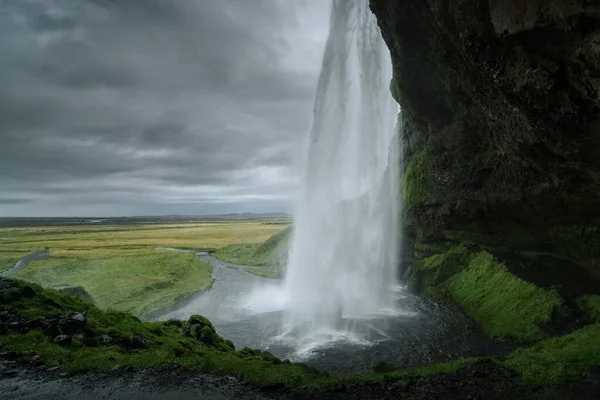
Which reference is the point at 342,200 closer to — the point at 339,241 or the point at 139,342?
the point at 339,241

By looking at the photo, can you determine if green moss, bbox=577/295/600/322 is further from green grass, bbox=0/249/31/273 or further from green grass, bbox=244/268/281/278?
green grass, bbox=0/249/31/273

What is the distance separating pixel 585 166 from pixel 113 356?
24.9 metres

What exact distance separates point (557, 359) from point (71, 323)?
24.8m

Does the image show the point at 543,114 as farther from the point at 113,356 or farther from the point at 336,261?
the point at 336,261

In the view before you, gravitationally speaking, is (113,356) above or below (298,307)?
above

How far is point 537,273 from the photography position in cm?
3003

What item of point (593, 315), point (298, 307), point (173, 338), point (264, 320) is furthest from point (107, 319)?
point (593, 315)

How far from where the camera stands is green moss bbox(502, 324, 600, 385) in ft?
46.1

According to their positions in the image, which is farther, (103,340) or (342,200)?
(342,200)

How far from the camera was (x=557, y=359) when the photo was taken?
51.3 ft

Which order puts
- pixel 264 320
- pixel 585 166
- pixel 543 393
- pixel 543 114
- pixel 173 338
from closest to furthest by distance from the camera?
1. pixel 543 393
2. pixel 543 114
3. pixel 585 166
4. pixel 173 338
5. pixel 264 320

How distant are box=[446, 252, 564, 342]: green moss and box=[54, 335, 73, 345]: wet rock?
2904cm

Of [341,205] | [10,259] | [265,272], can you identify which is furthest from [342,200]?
[10,259]

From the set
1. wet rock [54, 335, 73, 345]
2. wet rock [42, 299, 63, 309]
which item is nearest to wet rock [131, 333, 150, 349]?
wet rock [54, 335, 73, 345]
